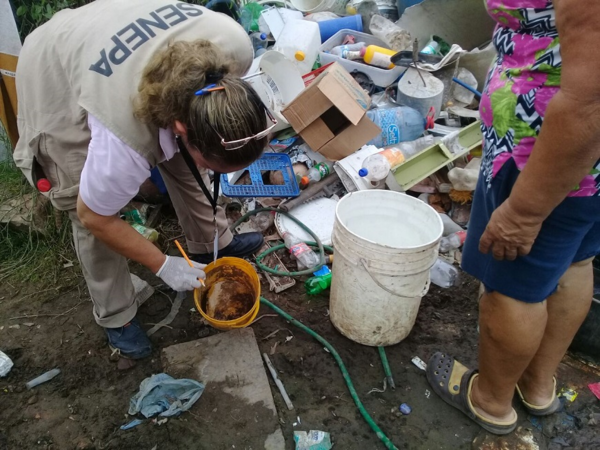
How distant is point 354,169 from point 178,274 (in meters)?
1.62

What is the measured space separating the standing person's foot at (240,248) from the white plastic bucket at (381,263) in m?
0.75

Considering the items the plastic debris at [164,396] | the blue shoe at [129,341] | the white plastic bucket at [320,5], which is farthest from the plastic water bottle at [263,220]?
the white plastic bucket at [320,5]

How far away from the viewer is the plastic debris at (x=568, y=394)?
2096mm

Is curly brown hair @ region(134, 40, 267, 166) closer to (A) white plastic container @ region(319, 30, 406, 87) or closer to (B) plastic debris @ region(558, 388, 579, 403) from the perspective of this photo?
(B) plastic debris @ region(558, 388, 579, 403)

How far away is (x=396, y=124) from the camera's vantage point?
3.39 metres

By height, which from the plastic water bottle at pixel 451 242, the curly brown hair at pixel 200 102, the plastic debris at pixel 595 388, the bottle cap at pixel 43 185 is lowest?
Answer: the plastic debris at pixel 595 388

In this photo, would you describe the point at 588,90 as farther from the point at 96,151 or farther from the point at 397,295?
the point at 96,151

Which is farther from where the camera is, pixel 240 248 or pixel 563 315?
pixel 240 248

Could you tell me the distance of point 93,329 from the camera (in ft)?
7.87

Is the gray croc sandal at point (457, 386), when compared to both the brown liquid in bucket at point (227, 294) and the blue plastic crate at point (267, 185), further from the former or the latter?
the blue plastic crate at point (267, 185)

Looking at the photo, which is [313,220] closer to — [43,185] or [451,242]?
[451,242]

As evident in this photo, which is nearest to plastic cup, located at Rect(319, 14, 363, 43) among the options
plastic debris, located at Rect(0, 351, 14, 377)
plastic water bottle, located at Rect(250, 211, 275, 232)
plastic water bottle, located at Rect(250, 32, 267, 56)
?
plastic water bottle, located at Rect(250, 32, 267, 56)

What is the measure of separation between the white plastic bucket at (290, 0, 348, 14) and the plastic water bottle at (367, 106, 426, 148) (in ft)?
5.45

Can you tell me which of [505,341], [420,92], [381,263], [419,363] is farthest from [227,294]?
[420,92]
